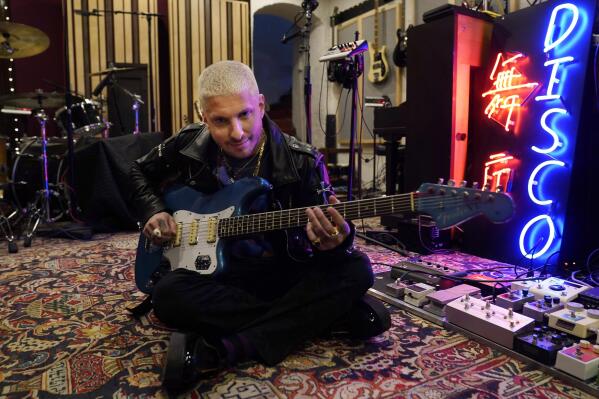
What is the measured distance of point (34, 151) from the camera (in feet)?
13.0

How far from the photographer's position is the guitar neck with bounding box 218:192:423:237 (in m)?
1.36

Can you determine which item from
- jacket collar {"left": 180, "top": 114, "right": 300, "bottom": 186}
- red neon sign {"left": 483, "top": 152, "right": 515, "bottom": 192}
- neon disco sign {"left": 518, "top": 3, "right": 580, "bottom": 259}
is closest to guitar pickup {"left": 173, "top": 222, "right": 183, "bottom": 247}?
jacket collar {"left": 180, "top": 114, "right": 300, "bottom": 186}

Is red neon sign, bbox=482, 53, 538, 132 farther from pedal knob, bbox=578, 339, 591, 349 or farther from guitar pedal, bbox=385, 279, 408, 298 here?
pedal knob, bbox=578, 339, 591, 349

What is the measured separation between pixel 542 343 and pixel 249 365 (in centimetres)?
100

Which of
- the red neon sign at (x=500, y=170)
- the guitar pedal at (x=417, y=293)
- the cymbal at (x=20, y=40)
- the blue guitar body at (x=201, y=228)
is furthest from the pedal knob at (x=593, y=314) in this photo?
the cymbal at (x=20, y=40)

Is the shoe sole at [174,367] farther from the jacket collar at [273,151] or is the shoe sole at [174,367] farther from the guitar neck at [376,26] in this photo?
the guitar neck at [376,26]

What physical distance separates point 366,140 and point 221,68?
5267 millimetres

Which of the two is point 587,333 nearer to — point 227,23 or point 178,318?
point 178,318

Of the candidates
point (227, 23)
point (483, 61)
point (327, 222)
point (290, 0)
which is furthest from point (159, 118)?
point (327, 222)

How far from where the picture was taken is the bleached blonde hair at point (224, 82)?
1562 mm

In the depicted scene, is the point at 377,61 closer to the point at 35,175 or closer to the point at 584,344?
the point at 35,175

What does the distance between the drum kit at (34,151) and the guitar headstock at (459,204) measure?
3.24 metres

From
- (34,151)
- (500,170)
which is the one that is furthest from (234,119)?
(34,151)

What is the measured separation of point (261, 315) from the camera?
5.09ft
